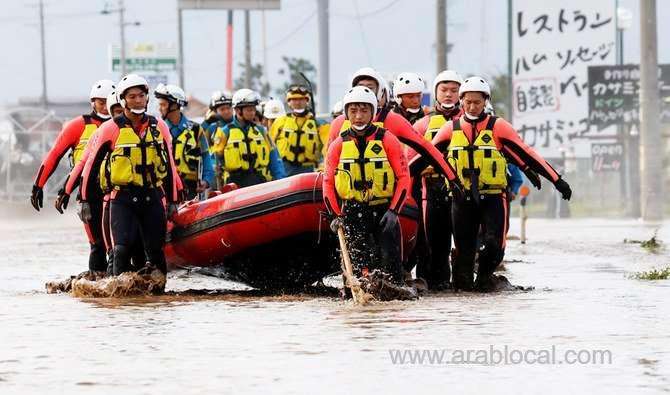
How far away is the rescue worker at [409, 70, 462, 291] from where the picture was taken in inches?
567

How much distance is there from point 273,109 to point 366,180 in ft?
32.8

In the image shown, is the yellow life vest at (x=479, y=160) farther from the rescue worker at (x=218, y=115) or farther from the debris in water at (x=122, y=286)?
the rescue worker at (x=218, y=115)

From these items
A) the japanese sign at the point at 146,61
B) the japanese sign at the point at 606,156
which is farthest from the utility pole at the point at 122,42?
the japanese sign at the point at 606,156

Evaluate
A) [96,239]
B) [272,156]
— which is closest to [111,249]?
[96,239]

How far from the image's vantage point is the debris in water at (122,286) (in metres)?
13.9

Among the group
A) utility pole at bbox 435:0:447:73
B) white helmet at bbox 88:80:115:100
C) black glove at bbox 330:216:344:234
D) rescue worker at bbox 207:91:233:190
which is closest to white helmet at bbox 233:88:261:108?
rescue worker at bbox 207:91:233:190

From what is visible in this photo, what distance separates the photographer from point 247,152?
1825 centimetres

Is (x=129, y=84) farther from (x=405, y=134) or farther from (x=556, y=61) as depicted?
(x=556, y=61)

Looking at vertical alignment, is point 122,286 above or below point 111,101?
below

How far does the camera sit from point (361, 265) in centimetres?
1335

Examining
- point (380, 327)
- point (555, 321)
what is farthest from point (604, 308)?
point (380, 327)

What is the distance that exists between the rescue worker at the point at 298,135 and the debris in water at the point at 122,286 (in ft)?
18.3

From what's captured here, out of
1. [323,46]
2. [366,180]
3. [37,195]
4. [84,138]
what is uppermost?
[323,46]

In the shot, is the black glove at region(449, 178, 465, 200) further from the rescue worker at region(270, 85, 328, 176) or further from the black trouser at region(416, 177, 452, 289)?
the rescue worker at region(270, 85, 328, 176)
